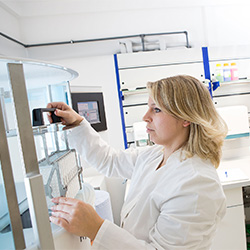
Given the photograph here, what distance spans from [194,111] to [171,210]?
38cm

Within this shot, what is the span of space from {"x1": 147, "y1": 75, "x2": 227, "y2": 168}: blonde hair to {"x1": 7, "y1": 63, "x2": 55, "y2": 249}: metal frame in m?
0.54

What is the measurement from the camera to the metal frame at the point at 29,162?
0.55m

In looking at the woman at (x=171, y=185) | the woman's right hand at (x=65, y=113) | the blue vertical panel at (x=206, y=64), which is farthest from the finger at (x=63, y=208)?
the blue vertical panel at (x=206, y=64)

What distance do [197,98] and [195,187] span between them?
35 cm

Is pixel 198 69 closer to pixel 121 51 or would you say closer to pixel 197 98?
pixel 121 51

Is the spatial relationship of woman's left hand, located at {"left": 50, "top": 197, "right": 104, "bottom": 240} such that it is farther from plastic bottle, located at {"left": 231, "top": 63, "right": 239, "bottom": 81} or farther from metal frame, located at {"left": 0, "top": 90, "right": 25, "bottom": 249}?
plastic bottle, located at {"left": 231, "top": 63, "right": 239, "bottom": 81}

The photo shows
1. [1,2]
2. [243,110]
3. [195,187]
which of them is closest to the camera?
[195,187]

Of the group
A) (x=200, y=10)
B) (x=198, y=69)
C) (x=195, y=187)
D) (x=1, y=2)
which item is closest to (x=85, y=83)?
(x=1, y=2)

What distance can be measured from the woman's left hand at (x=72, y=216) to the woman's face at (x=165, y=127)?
1.42 feet

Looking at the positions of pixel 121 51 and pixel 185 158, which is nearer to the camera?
pixel 185 158

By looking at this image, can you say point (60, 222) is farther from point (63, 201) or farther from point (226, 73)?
point (226, 73)

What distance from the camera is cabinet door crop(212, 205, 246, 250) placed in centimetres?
191

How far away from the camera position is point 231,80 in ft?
7.77

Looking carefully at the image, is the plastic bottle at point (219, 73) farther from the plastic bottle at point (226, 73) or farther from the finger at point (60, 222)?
the finger at point (60, 222)
